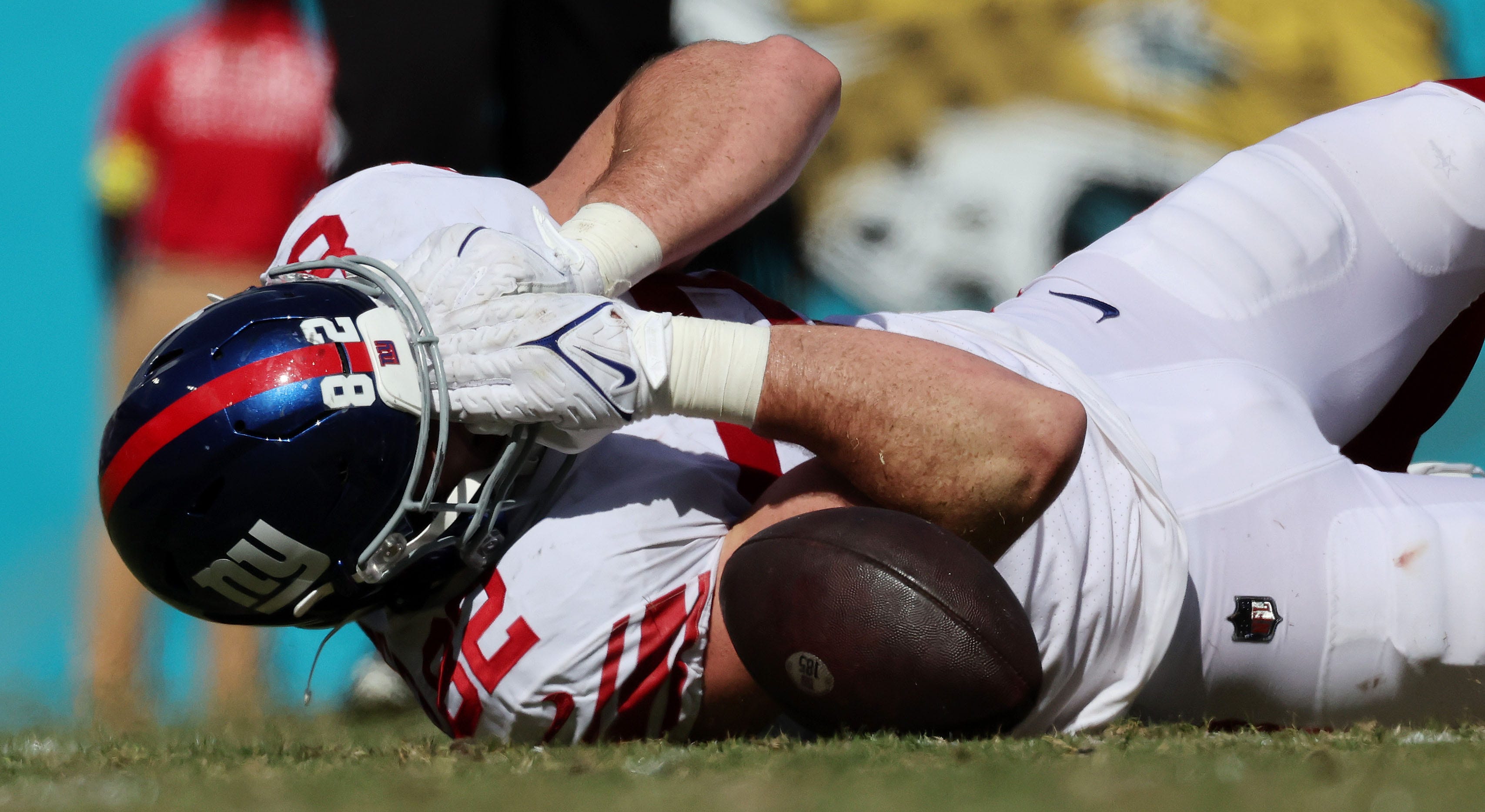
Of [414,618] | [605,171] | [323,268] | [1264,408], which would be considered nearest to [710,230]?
[605,171]

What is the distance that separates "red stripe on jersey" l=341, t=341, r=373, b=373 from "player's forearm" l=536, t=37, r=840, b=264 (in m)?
0.42

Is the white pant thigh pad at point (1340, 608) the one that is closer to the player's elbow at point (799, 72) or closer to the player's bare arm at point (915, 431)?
the player's bare arm at point (915, 431)

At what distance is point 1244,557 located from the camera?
1.73 m

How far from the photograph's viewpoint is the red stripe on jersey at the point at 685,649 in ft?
5.11

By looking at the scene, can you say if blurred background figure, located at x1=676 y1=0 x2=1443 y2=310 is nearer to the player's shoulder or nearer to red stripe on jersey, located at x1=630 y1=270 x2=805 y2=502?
red stripe on jersey, located at x1=630 y1=270 x2=805 y2=502

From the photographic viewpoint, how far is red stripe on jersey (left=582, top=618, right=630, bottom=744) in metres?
1.52

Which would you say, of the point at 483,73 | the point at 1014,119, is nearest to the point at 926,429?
the point at 483,73

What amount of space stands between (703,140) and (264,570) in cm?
82

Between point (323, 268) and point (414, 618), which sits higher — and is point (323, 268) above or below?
above

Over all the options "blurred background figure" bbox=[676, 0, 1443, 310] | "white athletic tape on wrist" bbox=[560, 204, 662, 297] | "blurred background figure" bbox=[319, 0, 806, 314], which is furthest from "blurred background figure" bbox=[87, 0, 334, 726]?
"white athletic tape on wrist" bbox=[560, 204, 662, 297]

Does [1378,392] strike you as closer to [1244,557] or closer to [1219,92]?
[1244,557]

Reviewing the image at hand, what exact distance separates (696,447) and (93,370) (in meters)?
2.07

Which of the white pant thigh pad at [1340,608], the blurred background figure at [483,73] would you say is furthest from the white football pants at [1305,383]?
the blurred background figure at [483,73]

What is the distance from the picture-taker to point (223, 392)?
4.81ft
